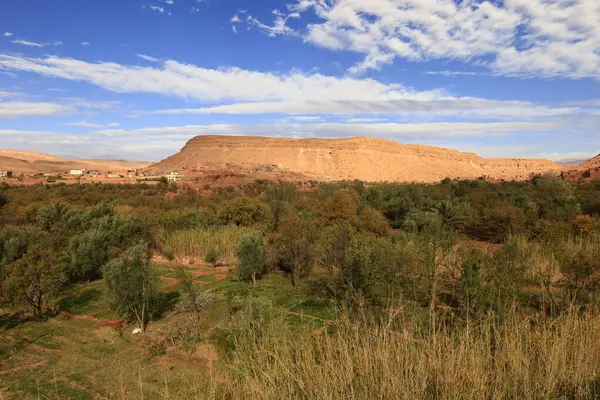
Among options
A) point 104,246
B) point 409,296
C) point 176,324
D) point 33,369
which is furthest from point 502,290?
point 104,246

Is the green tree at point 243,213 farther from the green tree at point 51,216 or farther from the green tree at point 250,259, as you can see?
the green tree at point 51,216

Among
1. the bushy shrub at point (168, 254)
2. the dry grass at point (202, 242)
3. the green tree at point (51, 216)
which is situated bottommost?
the bushy shrub at point (168, 254)

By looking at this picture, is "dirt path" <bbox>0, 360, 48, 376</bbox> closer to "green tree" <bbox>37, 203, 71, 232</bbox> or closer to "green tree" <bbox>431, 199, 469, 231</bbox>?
"green tree" <bbox>37, 203, 71, 232</bbox>

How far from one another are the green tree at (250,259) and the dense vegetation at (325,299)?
0.06 m

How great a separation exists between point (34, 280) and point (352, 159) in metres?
89.8

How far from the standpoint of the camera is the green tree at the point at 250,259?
1213 centimetres

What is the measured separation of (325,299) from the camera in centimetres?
933

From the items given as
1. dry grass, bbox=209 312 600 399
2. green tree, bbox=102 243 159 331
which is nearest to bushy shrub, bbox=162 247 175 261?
green tree, bbox=102 243 159 331

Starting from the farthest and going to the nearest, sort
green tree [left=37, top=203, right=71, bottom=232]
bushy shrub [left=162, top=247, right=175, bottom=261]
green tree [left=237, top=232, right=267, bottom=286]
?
1. green tree [left=37, top=203, right=71, bottom=232]
2. bushy shrub [left=162, top=247, right=175, bottom=261]
3. green tree [left=237, top=232, right=267, bottom=286]

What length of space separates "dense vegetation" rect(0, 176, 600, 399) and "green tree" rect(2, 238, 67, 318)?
0.05 meters

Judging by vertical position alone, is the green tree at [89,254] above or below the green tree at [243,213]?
below

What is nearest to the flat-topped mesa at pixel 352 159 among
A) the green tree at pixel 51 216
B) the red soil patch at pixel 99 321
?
the green tree at pixel 51 216

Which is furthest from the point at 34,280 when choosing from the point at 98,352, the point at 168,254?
the point at 168,254

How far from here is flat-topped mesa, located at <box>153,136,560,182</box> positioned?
91.3 meters
